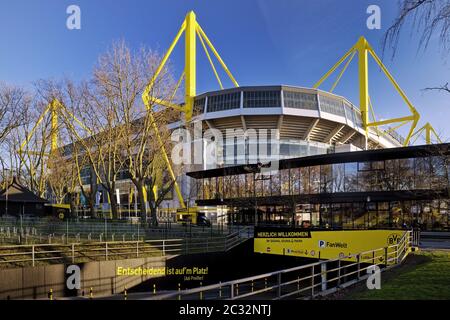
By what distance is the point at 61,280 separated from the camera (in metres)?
15.6

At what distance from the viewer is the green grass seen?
345 inches

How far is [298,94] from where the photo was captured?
79.2m

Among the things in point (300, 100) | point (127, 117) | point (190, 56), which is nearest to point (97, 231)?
point (127, 117)

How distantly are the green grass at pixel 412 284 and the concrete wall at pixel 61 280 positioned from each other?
1092 cm

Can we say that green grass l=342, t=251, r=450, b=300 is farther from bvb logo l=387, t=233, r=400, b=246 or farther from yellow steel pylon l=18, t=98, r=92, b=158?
yellow steel pylon l=18, t=98, r=92, b=158

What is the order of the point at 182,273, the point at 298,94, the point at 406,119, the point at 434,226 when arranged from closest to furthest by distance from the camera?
the point at 182,273
the point at 434,226
the point at 298,94
the point at 406,119

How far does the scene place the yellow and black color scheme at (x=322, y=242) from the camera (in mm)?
19516

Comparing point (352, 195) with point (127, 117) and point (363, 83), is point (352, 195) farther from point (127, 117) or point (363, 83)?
point (363, 83)

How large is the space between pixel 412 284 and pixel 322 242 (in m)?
11.4

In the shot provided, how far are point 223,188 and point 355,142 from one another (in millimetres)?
55900

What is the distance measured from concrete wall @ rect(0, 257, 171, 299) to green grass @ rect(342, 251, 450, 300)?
10.9 m

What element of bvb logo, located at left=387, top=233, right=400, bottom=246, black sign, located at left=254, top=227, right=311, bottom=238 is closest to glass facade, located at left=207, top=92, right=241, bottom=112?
black sign, located at left=254, top=227, right=311, bottom=238
